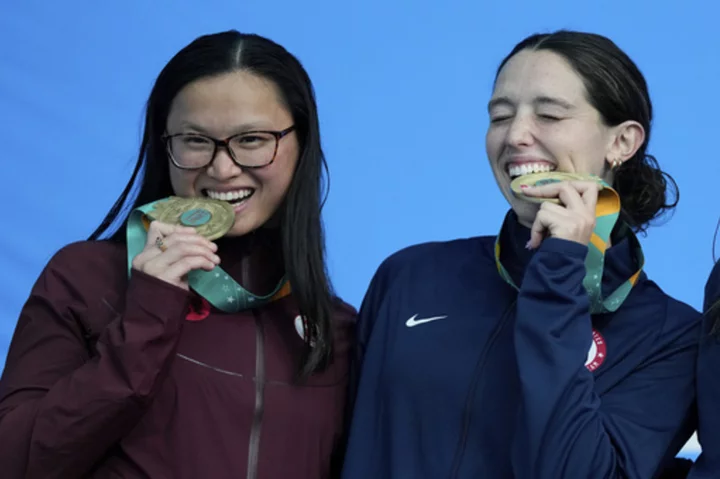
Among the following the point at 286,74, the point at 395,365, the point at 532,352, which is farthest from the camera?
the point at 286,74

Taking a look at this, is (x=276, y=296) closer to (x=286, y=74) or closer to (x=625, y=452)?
(x=286, y=74)

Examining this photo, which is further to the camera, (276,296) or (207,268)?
(276,296)

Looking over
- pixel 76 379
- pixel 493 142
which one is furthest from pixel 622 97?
pixel 76 379

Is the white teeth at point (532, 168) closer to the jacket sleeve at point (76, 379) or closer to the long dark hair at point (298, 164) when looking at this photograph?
the long dark hair at point (298, 164)

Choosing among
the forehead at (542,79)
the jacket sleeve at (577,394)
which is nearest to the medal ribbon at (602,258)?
the jacket sleeve at (577,394)

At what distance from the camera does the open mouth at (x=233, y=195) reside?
2658 mm

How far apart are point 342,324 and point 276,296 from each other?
198mm

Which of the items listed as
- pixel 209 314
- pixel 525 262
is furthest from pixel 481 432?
pixel 209 314

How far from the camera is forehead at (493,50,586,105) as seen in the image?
2619mm

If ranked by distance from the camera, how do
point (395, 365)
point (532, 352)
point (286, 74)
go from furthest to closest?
point (286, 74) → point (395, 365) → point (532, 352)

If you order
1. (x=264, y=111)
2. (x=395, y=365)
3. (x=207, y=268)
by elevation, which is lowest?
(x=395, y=365)

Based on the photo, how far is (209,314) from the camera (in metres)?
2.63

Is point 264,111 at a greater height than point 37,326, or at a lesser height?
greater

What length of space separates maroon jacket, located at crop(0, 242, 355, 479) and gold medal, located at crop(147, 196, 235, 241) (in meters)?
0.15
